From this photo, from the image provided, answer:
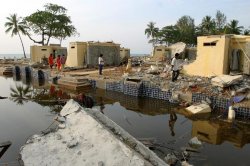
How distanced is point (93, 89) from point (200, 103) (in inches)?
284

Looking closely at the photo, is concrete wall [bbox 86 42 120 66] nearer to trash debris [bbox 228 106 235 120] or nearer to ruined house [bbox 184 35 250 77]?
ruined house [bbox 184 35 250 77]

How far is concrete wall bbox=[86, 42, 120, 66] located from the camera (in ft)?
74.4

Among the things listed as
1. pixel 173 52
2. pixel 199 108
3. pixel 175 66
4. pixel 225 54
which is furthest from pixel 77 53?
pixel 199 108

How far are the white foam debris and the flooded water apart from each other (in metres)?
1.24

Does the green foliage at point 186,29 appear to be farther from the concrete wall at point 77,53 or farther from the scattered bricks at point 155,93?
the scattered bricks at point 155,93

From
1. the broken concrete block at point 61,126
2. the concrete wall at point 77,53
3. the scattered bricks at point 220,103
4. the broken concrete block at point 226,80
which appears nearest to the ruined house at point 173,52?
the concrete wall at point 77,53

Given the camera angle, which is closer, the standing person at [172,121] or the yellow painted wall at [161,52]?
the standing person at [172,121]

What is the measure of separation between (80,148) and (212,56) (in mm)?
11331

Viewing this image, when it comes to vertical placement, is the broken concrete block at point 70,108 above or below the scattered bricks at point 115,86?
above

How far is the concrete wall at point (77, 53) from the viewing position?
74.0 feet

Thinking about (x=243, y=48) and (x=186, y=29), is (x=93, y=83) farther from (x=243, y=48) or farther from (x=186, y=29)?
(x=186, y=29)

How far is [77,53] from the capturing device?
22578mm

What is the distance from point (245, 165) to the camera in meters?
6.17

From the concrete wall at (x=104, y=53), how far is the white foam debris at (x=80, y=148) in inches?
660
